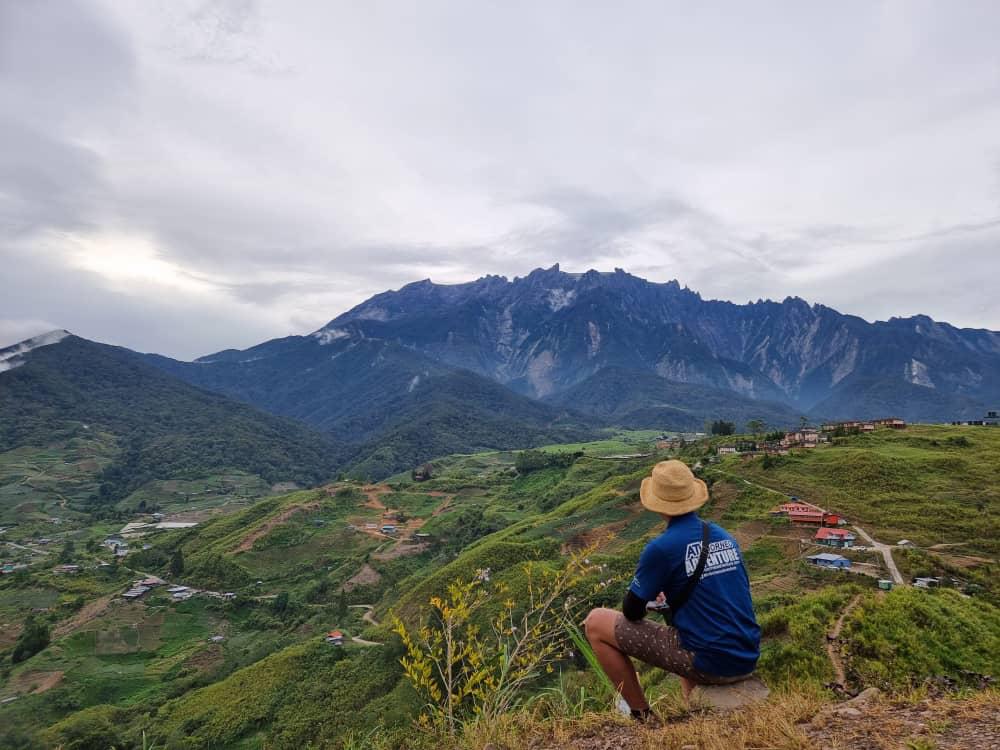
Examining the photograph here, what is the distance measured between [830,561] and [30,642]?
180 ft

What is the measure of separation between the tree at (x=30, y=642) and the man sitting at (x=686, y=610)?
54.8 metres

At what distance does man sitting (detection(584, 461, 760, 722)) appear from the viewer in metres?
4.20

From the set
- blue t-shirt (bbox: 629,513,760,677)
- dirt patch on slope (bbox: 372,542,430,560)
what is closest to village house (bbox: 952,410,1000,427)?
dirt patch on slope (bbox: 372,542,430,560)

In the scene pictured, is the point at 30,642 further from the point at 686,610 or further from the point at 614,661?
the point at 686,610

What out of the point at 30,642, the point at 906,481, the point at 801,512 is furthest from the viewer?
the point at 30,642

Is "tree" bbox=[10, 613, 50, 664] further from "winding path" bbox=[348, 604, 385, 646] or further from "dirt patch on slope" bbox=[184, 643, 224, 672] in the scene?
"winding path" bbox=[348, 604, 385, 646]

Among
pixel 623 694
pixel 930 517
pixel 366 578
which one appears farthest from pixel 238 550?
pixel 623 694

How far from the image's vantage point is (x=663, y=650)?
4.33 m

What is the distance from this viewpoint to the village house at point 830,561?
1998 centimetres

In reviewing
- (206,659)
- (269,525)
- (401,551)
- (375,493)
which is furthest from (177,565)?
(375,493)

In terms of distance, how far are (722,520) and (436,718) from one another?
30.1 metres

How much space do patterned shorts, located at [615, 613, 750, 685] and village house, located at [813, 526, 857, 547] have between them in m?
23.0

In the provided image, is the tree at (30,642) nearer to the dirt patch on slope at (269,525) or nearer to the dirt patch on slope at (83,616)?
the dirt patch on slope at (83,616)

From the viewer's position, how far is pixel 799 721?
3.98 metres
